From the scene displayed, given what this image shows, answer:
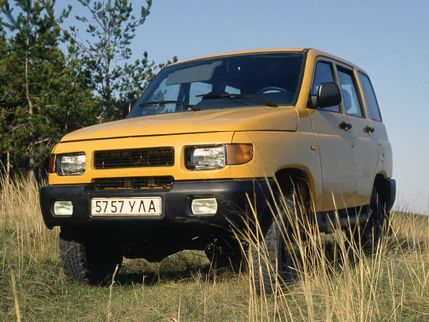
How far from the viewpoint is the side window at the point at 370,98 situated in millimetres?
7012

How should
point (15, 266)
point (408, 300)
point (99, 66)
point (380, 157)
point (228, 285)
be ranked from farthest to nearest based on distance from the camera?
point (99, 66) < point (380, 157) < point (15, 266) < point (228, 285) < point (408, 300)

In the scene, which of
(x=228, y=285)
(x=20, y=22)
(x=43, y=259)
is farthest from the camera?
(x=20, y=22)

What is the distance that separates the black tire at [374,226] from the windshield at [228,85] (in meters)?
2.16

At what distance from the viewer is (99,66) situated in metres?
19.5

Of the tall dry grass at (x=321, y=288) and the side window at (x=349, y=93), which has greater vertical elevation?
the side window at (x=349, y=93)

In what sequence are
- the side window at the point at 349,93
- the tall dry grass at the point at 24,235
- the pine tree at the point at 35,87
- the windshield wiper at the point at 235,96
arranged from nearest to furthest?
1. the windshield wiper at the point at 235,96
2. the tall dry grass at the point at 24,235
3. the side window at the point at 349,93
4. the pine tree at the point at 35,87

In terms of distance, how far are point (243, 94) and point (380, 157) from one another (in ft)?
7.67

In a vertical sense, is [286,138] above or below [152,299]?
above

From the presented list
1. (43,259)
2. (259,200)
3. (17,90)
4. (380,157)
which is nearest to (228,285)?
(259,200)

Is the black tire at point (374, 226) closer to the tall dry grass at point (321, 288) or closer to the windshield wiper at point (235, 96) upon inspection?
the tall dry grass at point (321, 288)

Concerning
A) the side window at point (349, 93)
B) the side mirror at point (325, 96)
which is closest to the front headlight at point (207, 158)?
the side mirror at point (325, 96)

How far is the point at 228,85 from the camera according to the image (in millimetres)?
5418

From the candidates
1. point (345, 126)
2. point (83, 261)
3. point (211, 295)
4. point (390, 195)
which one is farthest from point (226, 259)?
point (390, 195)

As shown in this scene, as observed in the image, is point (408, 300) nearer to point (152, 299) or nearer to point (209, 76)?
point (152, 299)
